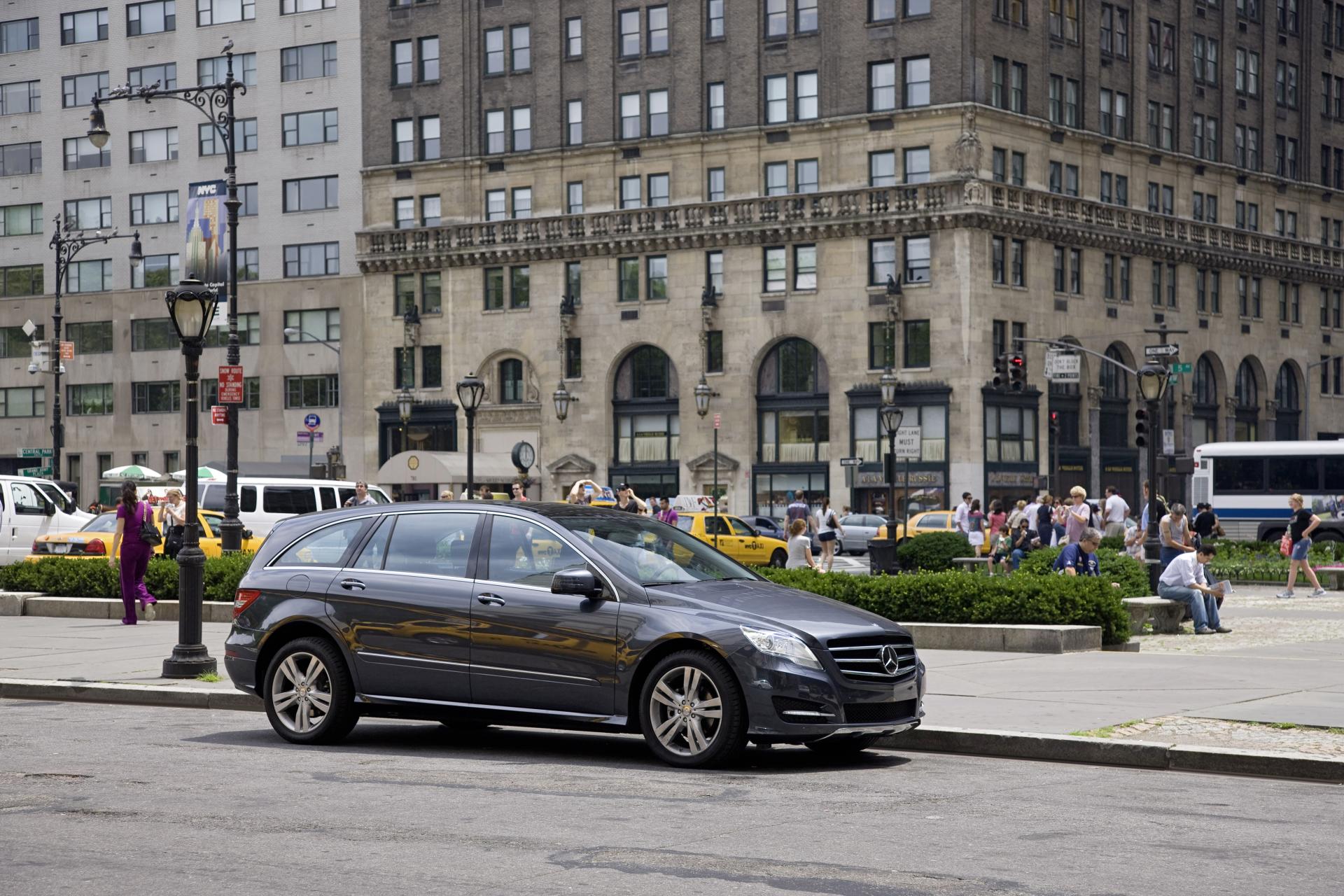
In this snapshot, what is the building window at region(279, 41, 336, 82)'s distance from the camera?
76688 millimetres

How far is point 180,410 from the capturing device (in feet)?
265

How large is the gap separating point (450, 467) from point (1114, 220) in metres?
26.3

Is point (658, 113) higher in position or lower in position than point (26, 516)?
higher

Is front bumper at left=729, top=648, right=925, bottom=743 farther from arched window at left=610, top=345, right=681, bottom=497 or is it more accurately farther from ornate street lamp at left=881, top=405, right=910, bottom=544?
arched window at left=610, top=345, right=681, bottom=497

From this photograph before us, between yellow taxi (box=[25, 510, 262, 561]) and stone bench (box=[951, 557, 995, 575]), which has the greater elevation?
yellow taxi (box=[25, 510, 262, 561])

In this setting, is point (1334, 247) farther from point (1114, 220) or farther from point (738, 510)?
point (738, 510)

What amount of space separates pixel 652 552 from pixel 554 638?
3.06ft

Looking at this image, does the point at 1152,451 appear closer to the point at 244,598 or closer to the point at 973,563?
the point at 973,563

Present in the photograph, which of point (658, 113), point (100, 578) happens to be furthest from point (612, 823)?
point (658, 113)

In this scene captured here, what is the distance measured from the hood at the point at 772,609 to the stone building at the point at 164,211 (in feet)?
214

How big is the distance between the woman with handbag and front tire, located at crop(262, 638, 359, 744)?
47.3ft

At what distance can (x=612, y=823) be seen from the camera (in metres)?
9.54

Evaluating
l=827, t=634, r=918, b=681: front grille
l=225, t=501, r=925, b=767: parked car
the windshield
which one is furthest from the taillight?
l=827, t=634, r=918, b=681: front grille

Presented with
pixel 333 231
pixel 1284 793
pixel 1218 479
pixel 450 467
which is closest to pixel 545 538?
pixel 1284 793
